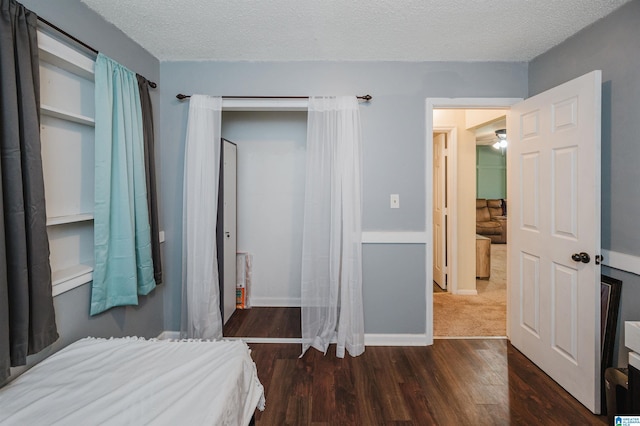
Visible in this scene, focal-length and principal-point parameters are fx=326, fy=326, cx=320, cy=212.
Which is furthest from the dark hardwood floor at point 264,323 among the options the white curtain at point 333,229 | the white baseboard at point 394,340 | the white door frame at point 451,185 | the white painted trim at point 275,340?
the white door frame at point 451,185

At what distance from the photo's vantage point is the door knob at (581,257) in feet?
6.39

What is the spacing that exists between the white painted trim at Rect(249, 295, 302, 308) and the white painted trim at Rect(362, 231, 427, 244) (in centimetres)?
143

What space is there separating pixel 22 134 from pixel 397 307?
8.69 feet

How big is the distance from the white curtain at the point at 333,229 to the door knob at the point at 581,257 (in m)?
1.40

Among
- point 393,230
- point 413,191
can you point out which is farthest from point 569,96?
point 393,230

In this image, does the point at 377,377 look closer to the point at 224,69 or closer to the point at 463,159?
the point at 224,69

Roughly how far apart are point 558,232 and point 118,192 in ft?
9.49

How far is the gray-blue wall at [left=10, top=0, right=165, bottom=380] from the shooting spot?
1.74 m

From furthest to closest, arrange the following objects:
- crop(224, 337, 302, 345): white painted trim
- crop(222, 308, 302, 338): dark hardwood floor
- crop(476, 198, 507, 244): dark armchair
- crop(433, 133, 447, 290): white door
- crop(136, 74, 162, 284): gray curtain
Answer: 1. crop(476, 198, 507, 244): dark armchair
2. crop(433, 133, 447, 290): white door
3. crop(222, 308, 302, 338): dark hardwood floor
4. crop(224, 337, 302, 345): white painted trim
5. crop(136, 74, 162, 284): gray curtain

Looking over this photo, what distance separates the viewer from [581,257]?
1.98 meters

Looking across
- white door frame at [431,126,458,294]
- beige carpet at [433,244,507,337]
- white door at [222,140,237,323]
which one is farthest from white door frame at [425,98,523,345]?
white door at [222,140,237,323]

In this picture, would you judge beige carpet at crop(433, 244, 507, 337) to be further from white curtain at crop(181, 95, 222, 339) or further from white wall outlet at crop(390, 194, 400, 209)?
white curtain at crop(181, 95, 222, 339)

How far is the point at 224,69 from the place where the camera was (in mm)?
2732

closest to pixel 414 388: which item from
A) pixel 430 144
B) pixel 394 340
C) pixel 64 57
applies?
pixel 394 340
